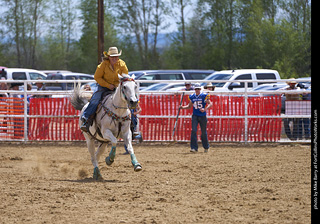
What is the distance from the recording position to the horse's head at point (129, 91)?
29.1ft

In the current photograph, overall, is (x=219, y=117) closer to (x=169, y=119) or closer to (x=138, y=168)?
(x=169, y=119)

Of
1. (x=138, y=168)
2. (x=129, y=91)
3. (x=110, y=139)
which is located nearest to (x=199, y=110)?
(x=110, y=139)

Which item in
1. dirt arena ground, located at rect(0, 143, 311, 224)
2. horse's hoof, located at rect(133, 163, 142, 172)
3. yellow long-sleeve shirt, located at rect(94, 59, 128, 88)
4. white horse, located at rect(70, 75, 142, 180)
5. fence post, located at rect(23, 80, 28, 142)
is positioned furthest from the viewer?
fence post, located at rect(23, 80, 28, 142)

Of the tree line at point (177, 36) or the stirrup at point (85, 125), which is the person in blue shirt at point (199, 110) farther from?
the tree line at point (177, 36)

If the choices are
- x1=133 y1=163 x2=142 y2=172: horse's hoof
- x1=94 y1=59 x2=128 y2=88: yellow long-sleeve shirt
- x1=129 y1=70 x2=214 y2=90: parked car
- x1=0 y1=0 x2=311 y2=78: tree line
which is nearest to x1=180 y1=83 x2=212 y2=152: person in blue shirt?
x1=94 y1=59 x2=128 y2=88: yellow long-sleeve shirt

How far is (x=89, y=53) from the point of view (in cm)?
5331

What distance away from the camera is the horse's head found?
888cm

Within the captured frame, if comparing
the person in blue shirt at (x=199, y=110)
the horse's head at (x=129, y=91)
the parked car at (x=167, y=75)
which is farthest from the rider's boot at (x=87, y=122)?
the parked car at (x=167, y=75)

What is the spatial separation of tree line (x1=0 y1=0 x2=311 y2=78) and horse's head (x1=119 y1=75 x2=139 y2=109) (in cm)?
3211

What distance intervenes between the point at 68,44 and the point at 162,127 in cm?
4878

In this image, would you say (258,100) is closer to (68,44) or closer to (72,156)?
(72,156)

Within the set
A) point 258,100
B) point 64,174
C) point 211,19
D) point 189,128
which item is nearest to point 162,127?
point 189,128

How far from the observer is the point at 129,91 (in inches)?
355

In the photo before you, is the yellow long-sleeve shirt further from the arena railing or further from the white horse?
the arena railing
